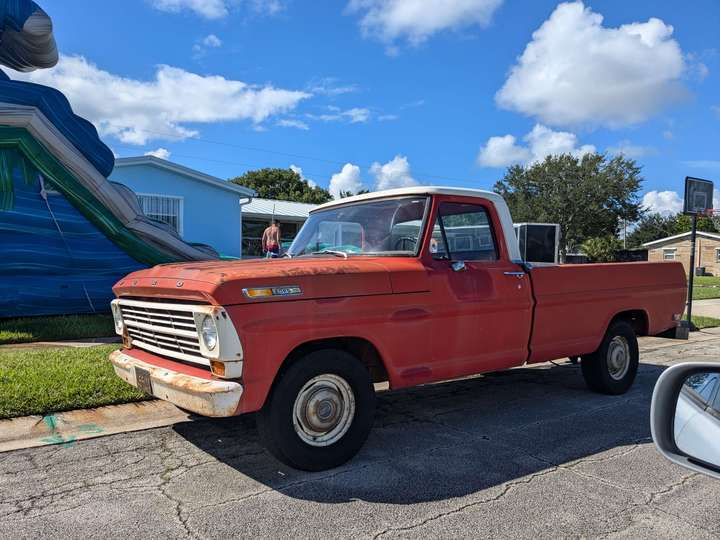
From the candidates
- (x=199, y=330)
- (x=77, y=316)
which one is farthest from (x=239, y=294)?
(x=77, y=316)

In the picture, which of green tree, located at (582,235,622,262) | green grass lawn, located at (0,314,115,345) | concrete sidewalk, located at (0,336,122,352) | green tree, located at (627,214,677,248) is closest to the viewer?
concrete sidewalk, located at (0,336,122,352)

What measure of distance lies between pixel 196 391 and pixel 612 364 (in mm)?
4759

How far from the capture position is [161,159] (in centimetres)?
1678

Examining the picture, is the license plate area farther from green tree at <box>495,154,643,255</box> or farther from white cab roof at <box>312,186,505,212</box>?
green tree at <box>495,154,643,255</box>

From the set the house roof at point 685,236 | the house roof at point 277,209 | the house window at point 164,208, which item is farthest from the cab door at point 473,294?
the house roof at point 685,236

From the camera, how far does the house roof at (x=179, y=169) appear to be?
53.2 feet

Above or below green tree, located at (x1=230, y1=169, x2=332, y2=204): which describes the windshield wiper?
below

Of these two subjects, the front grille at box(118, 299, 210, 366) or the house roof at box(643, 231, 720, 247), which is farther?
the house roof at box(643, 231, 720, 247)

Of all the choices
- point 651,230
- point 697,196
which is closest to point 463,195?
point 697,196

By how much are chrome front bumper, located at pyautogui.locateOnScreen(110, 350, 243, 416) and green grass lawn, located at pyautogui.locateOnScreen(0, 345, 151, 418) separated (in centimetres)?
166

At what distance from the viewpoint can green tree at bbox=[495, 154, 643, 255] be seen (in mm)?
48344

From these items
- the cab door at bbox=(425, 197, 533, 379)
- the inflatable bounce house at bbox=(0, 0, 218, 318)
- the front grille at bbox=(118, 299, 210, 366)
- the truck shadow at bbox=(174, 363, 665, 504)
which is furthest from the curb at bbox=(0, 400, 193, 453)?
the inflatable bounce house at bbox=(0, 0, 218, 318)

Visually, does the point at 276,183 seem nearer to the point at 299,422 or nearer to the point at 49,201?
the point at 49,201

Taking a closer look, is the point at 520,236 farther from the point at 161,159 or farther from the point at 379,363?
the point at 161,159
